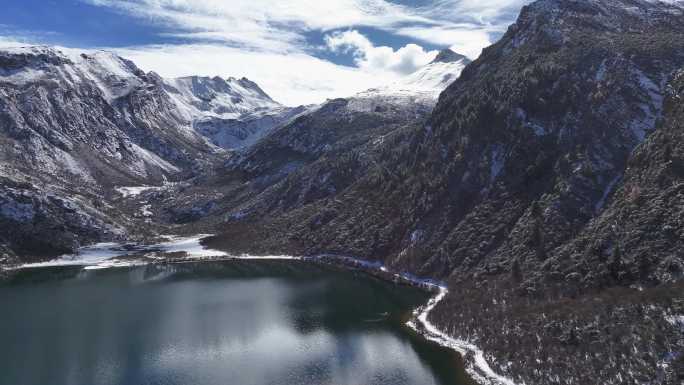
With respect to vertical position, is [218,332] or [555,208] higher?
[555,208]

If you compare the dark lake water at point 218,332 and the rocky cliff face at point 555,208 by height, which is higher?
the rocky cliff face at point 555,208

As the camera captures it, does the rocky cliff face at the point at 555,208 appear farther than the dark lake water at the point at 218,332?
No

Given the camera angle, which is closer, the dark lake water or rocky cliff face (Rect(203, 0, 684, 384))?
rocky cliff face (Rect(203, 0, 684, 384))

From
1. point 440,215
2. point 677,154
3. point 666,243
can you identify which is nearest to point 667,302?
point 666,243

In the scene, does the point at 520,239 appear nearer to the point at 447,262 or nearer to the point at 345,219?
the point at 447,262

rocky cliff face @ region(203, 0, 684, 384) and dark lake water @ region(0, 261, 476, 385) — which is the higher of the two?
rocky cliff face @ region(203, 0, 684, 384)
